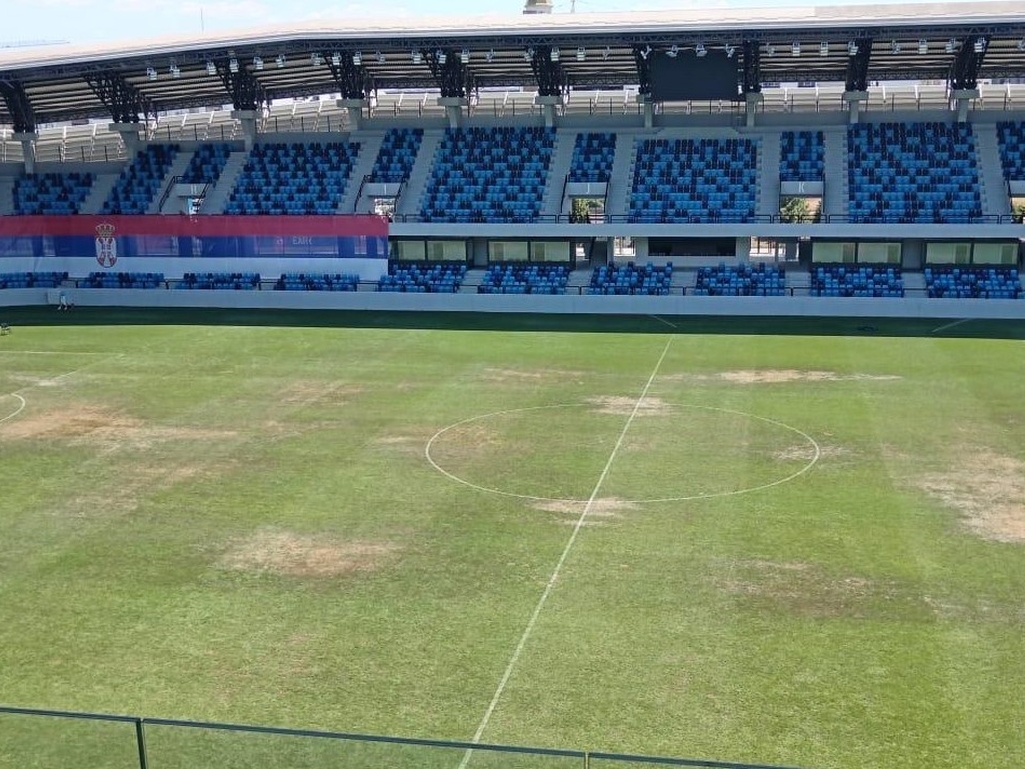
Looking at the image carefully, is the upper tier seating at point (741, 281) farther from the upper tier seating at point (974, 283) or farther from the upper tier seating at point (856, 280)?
the upper tier seating at point (974, 283)

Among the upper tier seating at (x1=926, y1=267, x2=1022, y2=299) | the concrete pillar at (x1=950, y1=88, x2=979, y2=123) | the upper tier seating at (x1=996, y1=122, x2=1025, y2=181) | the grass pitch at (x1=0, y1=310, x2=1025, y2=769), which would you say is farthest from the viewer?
the concrete pillar at (x1=950, y1=88, x2=979, y2=123)

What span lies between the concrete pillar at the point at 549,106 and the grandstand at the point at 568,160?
0.16 meters

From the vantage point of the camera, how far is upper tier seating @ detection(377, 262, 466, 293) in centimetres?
5328

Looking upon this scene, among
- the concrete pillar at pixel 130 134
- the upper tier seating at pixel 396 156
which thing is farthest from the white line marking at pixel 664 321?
the concrete pillar at pixel 130 134

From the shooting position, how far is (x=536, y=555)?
20078mm

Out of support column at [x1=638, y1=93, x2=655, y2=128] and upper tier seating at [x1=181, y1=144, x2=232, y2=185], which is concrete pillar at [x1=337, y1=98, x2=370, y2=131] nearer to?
upper tier seating at [x1=181, y1=144, x2=232, y2=185]

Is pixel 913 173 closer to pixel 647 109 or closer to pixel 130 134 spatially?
pixel 647 109

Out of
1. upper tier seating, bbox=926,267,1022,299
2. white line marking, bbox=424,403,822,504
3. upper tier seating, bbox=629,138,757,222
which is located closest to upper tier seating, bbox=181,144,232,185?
upper tier seating, bbox=629,138,757,222

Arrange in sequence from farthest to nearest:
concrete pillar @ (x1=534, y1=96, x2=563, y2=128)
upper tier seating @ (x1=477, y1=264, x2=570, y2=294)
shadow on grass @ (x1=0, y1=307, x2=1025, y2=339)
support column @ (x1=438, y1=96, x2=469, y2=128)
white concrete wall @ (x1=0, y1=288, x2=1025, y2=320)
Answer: support column @ (x1=438, y1=96, x2=469, y2=128)
concrete pillar @ (x1=534, y1=96, x2=563, y2=128)
upper tier seating @ (x1=477, y1=264, x2=570, y2=294)
white concrete wall @ (x1=0, y1=288, x2=1025, y2=320)
shadow on grass @ (x1=0, y1=307, x2=1025, y2=339)

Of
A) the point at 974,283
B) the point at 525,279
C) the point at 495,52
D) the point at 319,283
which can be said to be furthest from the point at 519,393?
the point at 495,52

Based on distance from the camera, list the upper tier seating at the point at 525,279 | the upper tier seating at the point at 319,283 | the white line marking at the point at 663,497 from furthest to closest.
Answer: the upper tier seating at the point at 319,283 → the upper tier seating at the point at 525,279 → the white line marking at the point at 663,497

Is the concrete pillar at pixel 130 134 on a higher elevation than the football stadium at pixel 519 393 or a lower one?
higher

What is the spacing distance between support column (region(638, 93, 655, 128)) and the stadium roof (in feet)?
5.05

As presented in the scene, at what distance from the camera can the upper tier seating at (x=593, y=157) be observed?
190 feet
